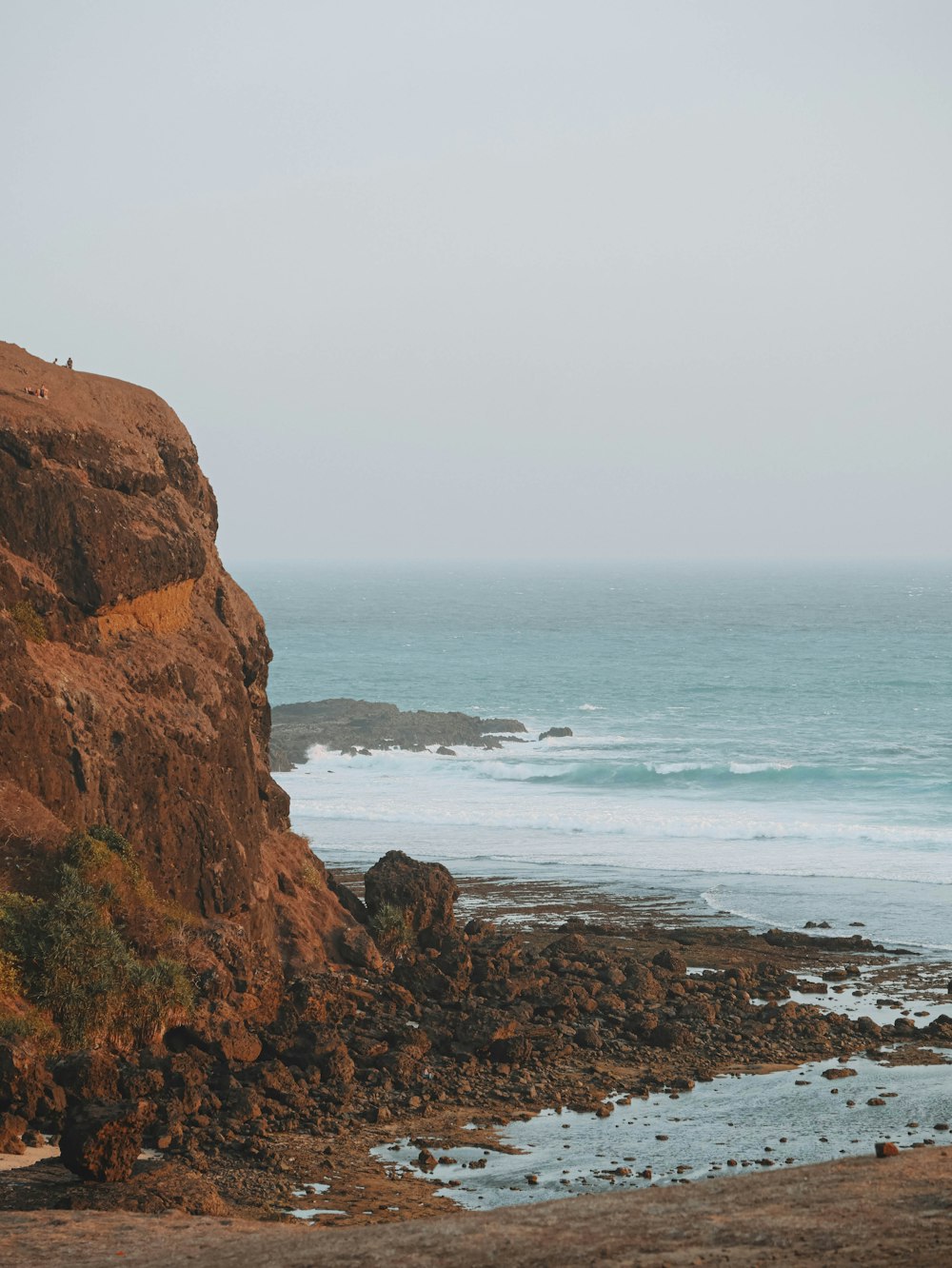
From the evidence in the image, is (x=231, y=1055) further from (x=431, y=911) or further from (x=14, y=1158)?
(x=431, y=911)

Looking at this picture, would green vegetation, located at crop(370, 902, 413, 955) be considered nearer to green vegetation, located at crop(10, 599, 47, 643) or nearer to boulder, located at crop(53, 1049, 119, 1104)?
green vegetation, located at crop(10, 599, 47, 643)

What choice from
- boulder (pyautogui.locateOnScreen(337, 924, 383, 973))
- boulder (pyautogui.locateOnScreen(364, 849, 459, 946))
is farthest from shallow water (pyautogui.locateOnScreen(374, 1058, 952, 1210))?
boulder (pyautogui.locateOnScreen(364, 849, 459, 946))

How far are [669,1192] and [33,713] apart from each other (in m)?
13.2

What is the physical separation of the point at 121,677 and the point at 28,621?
1.89 metres

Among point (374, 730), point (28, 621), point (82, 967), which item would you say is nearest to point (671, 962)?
point (82, 967)

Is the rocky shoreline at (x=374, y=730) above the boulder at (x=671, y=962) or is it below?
above

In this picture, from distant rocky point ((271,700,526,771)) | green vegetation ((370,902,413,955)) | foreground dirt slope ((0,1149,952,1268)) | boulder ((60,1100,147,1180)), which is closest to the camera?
foreground dirt slope ((0,1149,952,1268))

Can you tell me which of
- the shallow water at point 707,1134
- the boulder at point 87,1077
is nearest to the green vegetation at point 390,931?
the shallow water at point 707,1134

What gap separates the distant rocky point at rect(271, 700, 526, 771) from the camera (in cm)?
7131

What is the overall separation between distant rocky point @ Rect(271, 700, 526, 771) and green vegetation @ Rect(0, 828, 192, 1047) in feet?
144


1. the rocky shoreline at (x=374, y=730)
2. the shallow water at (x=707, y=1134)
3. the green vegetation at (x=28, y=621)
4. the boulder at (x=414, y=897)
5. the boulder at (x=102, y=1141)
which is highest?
the green vegetation at (x=28, y=621)

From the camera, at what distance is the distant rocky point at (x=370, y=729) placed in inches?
2808

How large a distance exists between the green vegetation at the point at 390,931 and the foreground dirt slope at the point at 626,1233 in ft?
41.9

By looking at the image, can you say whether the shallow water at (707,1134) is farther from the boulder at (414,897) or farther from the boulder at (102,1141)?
the boulder at (414,897)
